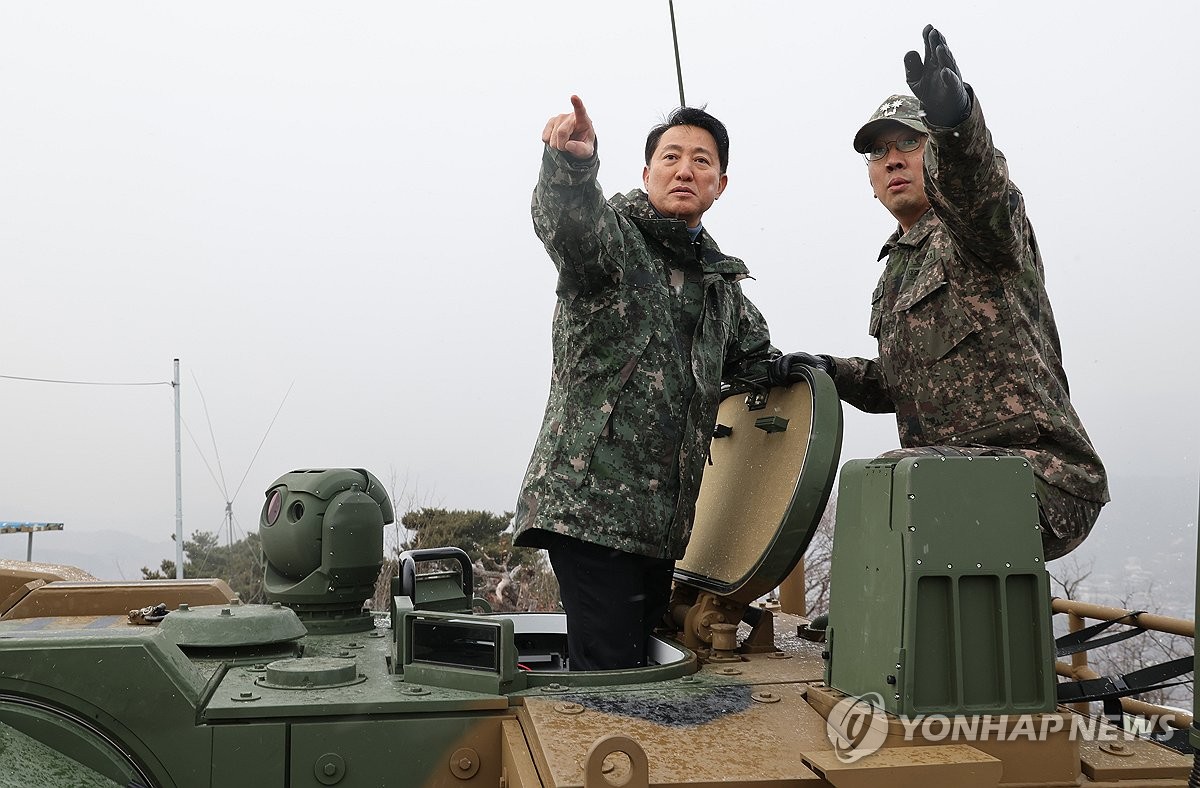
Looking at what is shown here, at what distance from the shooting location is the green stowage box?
7.51 ft

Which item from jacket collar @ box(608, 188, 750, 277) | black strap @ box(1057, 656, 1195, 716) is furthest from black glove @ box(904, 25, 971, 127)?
black strap @ box(1057, 656, 1195, 716)

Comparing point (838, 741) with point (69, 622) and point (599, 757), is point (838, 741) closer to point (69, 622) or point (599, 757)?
point (599, 757)

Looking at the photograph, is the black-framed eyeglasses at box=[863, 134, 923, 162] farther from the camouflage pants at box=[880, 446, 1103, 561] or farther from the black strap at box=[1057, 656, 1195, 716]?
the black strap at box=[1057, 656, 1195, 716]

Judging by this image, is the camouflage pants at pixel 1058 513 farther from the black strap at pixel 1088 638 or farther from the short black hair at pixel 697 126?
the short black hair at pixel 697 126

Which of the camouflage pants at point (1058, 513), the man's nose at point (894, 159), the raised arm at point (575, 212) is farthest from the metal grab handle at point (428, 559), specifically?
the man's nose at point (894, 159)

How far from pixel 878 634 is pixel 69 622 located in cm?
296

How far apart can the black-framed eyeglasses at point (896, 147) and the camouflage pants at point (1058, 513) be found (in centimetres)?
106

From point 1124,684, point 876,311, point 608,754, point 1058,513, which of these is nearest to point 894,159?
point 876,311

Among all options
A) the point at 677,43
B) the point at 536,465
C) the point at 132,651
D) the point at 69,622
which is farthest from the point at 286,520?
the point at 677,43

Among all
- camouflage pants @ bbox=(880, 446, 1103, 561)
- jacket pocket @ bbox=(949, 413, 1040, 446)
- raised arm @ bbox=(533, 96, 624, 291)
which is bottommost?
camouflage pants @ bbox=(880, 446, 1103, 561)

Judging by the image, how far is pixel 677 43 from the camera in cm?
413

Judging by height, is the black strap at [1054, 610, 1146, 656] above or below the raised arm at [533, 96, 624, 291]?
below

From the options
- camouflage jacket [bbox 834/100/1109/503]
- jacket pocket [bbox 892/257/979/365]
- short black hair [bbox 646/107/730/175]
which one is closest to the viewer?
camouflage jacket [bbox 834/100/1109/503]

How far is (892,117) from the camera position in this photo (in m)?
3.53
